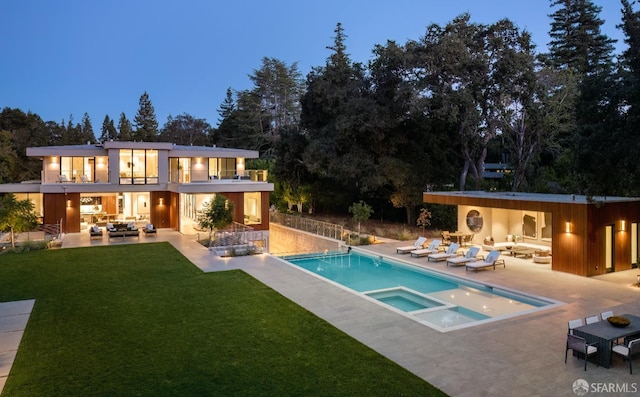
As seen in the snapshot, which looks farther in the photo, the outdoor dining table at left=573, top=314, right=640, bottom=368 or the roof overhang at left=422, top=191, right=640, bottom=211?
the roof overhang at left=422, top=191, right=640, bottom=211

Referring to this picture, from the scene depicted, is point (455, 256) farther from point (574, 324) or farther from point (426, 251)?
point (574, 324)

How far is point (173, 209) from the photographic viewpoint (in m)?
27.8

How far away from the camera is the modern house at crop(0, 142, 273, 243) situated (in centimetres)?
2547

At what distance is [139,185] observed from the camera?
1059 inches

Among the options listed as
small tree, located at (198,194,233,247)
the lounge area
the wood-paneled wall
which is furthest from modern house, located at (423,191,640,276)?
the wood-paneled wall

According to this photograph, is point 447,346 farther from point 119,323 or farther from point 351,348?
point 119,323

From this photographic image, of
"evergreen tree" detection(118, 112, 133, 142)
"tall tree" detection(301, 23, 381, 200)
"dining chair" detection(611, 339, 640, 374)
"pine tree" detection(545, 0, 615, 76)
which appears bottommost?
"dining chair" detection(611, 339, 640, 374)

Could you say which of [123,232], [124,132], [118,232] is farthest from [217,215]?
[124,132]

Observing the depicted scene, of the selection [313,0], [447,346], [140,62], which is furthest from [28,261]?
[140,62]

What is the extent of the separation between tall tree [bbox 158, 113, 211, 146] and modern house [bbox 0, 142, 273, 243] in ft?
143

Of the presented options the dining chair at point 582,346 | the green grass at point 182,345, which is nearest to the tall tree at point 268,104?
the green grass at point 182,345

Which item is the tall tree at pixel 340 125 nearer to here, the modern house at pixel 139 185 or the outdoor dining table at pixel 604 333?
the modern house at pixel 139 185

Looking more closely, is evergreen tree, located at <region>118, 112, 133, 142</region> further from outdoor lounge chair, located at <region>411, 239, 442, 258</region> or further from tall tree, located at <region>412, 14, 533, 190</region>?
outdoor lounge chair, located at <region>411, 239, 442, 258</region>

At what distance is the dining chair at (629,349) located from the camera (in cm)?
771
